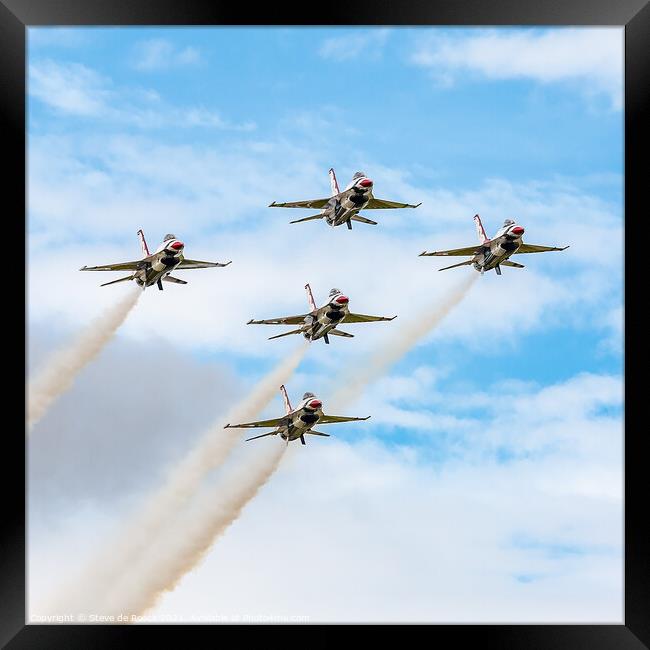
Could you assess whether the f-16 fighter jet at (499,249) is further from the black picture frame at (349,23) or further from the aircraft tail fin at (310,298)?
the black picture frame at (349,23)

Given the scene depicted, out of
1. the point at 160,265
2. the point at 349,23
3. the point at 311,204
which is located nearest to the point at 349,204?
the point at 311,204

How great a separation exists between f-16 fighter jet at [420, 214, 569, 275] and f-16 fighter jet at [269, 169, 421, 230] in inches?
153

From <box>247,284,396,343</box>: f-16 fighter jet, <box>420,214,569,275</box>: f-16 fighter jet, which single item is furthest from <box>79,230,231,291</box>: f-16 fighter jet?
<box>420,214,569,275</box>: f-16 fighter jet

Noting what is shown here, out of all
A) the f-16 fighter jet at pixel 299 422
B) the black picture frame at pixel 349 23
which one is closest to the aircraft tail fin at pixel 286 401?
the f-16 fighter jet at pixel 299 422

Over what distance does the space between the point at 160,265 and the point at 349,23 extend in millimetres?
23773

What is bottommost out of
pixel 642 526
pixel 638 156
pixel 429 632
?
pixel 429 632

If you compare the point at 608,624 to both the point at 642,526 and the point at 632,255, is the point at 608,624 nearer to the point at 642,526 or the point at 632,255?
the point at 642,526

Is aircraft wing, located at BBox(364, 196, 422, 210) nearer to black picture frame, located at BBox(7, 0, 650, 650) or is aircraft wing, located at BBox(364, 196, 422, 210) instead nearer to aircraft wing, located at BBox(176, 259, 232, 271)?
aircraft wing, located at BBox(176, 259, 232, 271)

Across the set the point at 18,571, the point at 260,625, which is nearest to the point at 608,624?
the point at 260,625

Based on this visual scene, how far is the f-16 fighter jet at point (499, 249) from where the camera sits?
241 feet

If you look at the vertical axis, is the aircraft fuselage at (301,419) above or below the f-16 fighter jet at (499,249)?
below

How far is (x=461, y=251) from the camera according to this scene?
7538 cm

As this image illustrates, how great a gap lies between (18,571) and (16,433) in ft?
15.8

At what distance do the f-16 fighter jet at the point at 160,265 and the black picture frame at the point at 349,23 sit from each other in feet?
68.1
